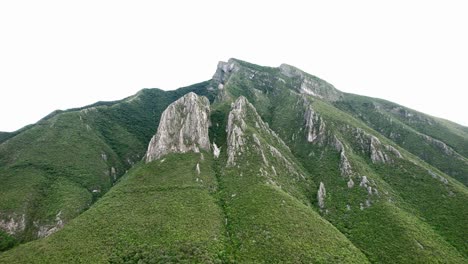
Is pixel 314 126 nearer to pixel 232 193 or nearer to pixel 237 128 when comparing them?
pixel 237 128

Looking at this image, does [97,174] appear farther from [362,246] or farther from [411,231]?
[411,231]

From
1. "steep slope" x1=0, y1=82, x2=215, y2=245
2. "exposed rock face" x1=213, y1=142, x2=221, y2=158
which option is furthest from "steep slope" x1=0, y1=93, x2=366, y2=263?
"steep slope" x1=0, y1=82, x2=215, y2=245

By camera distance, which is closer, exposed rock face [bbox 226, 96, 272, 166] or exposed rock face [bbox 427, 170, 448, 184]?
exposed rock face [bbox 427, 170, 448, 184]

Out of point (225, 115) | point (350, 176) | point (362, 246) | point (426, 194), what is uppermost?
point (225, 115)

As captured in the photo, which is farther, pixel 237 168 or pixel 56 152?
pixel 56 152

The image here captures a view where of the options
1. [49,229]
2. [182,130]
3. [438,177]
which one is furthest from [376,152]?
[49,229]

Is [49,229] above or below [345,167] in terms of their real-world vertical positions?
below

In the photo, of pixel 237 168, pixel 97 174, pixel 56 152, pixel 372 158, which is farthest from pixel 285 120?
pixel 56 152

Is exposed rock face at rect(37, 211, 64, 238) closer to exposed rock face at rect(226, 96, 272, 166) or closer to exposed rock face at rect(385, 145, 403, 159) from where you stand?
exposed rock face at rect(226, 96, 272, 166)
